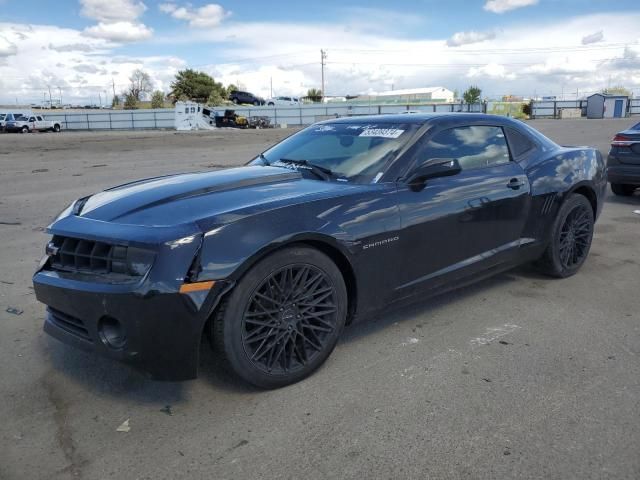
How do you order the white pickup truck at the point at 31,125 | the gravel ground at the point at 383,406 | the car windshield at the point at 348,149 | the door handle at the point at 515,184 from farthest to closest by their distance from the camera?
the white pickup truck at the point at 31,125 → the door handle at the point at 515,184 → the car windshield at the point at 348,149 → the gravel ground at the point at 383,406

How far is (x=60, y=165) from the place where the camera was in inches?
652

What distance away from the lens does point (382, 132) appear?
4121 mm

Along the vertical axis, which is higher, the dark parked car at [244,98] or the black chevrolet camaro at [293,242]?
the dark parked car at [244,98]

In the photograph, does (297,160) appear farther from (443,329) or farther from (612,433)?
(612,433)

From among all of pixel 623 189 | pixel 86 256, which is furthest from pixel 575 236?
pixel 623 189

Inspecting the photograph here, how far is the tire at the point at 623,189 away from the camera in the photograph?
9.82m

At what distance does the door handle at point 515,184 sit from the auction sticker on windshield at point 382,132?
1051 mm

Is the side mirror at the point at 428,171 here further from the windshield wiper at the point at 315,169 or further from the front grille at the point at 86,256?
the front grille at the point at 86,256

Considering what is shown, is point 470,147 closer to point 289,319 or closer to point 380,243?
point 380,243

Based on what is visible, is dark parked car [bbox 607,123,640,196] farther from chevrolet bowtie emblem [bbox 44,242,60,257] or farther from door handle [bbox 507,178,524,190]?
chevrolet bowtie emblem [bbox 44,242,60,257]

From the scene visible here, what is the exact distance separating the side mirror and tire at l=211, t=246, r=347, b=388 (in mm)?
872

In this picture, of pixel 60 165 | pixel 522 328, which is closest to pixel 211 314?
pixel 522 328

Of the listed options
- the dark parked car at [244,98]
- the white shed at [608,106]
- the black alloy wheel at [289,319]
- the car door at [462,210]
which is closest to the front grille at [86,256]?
the black alloy wheel at [289,319]

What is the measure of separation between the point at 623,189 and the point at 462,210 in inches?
290
